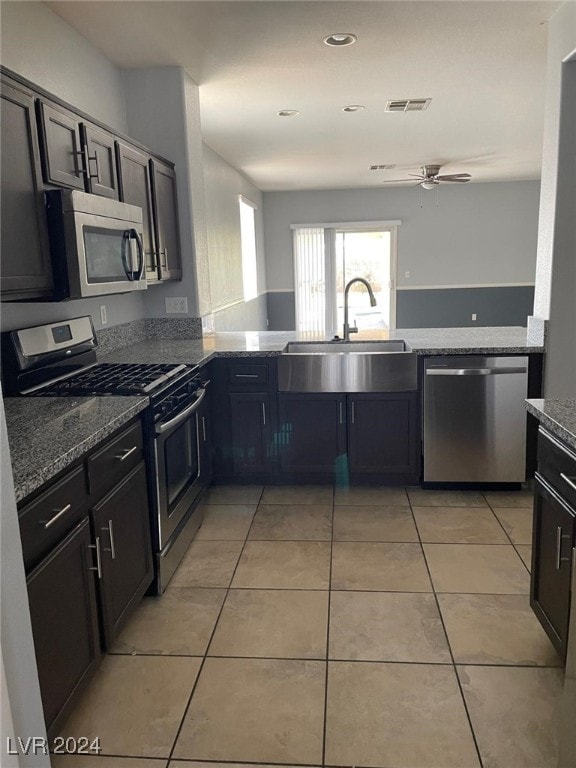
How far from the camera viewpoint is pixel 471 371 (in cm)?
336

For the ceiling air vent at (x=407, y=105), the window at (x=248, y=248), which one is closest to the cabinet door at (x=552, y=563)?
the ceiling air vent at (x=407, y=105)

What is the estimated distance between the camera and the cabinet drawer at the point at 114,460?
188 cm

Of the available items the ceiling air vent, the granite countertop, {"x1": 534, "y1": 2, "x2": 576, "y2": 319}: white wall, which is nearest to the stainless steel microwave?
the granite countertop

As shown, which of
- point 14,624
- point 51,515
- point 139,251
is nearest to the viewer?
point 14,624

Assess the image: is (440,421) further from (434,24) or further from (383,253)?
(383,253)

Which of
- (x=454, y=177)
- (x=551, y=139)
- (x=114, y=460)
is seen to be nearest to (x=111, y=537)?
(x=114, y=460)

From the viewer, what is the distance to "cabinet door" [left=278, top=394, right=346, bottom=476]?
354cm

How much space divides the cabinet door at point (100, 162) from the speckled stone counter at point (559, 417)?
2.05 m

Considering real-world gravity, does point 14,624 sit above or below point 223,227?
below

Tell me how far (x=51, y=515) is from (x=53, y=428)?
1.26 feet

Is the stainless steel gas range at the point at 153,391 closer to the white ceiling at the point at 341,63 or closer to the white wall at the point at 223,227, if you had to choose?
the white ceiling at the point at 341,63

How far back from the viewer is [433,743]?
1.69 m

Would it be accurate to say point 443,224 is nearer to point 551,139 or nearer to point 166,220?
point 551,139

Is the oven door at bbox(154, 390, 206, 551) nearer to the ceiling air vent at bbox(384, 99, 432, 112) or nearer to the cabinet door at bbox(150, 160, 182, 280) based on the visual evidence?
the cabinet door at bbox(150, 160, 182, 280)
